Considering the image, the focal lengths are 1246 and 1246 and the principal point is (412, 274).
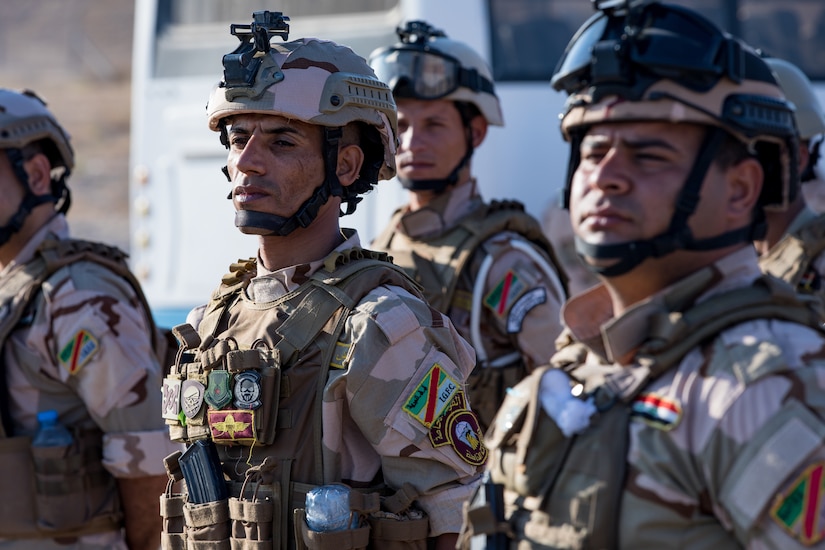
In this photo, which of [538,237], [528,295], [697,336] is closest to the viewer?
[697,336]

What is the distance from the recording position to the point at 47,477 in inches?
180

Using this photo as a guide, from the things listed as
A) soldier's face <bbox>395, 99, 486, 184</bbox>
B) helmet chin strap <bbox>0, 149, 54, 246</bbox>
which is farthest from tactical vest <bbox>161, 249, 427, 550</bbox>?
soldier's face <bbox>395, 99, 486, 184</bbox>

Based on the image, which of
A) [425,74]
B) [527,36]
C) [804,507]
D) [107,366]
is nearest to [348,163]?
[107,366]

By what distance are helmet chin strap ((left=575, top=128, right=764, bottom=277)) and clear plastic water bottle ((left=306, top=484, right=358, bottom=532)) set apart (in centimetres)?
109

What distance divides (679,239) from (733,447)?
17.9 inches

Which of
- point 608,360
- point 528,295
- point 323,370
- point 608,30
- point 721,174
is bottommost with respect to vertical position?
point 528,295

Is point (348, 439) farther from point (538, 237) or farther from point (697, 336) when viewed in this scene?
point (538, 237)

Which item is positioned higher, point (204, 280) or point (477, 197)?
point (477, 197)

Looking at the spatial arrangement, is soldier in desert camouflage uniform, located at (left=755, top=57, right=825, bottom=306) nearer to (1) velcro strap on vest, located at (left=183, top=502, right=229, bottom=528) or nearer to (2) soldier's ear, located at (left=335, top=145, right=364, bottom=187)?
(2) soldier's ear, located at (left=335, top=145, right=364, bottom=187)

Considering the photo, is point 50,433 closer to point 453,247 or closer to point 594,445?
point 453,247

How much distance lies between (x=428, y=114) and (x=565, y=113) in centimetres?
314

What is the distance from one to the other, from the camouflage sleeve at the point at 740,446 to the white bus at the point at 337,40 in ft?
19.8

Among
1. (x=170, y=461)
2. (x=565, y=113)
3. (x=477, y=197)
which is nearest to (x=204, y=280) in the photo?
(x=477, y=197)

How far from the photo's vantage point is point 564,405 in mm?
2482
